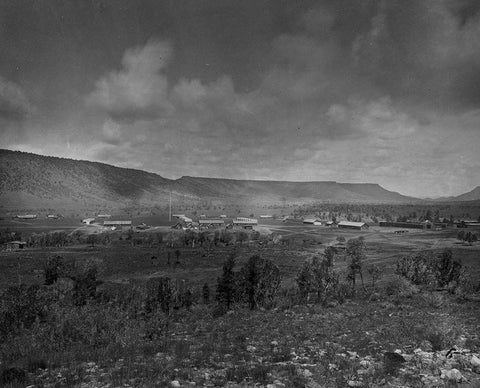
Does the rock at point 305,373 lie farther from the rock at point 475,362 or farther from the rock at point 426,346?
the rock at point 426,346

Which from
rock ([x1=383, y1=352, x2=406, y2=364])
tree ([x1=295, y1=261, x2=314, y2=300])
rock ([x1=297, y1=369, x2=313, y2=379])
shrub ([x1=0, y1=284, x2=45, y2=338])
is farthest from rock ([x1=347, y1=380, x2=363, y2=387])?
tree ([x1=295, y1=261, x2=314, y2=300])

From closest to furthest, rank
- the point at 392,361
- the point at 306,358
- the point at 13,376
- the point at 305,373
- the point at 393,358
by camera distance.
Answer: the point at 13,376
the point at 305,373
the point at 392,361
the point at 393,358
the point at 306,358

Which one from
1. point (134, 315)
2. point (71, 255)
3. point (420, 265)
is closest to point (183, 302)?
point (134, 315)

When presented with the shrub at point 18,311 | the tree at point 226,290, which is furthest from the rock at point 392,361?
the tree at point 226,290


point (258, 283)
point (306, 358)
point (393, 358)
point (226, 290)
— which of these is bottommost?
point (226, 290)

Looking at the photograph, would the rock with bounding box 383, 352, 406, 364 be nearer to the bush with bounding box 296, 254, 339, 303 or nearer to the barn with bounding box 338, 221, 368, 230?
the bush with bounding box 296, 254, 339, 303

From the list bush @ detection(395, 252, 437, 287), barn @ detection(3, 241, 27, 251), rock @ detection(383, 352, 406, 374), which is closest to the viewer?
rock @ detection(383, 352, 406, 374)

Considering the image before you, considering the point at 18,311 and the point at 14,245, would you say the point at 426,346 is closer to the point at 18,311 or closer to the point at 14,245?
the point at 18,311

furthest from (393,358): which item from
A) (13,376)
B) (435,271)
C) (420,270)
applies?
(435,271)
